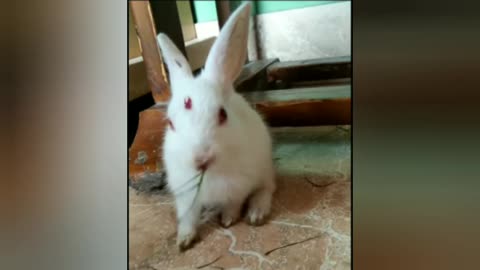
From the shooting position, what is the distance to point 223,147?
0.70 metres

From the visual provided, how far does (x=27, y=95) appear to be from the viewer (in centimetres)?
83

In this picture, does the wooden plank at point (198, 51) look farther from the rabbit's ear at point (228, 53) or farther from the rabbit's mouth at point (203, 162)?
the rabbit's mouth at point (203, 162)

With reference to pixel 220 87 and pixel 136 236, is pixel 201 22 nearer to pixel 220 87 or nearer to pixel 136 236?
pixel 220 87

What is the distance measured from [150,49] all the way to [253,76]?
0.19 metres

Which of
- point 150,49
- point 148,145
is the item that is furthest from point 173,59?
point 148,145

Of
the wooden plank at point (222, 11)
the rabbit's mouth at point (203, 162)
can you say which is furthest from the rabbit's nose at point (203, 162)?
the wooden plank at point (222, 11)

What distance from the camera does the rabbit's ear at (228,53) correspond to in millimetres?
716

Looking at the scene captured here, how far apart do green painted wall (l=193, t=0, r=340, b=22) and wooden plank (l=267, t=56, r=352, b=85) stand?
10 centimetres

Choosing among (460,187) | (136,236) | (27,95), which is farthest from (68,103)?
(460,187)

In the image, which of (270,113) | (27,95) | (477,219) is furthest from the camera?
(27,95)

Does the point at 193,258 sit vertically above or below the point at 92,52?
below

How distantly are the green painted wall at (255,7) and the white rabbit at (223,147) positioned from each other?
4 centimetres

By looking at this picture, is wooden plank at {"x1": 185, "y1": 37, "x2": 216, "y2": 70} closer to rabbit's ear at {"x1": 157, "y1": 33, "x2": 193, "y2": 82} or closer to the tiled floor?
rabbit's ear at {"x1": 157, "y1": 33, "x2": 193, "y2": 82}

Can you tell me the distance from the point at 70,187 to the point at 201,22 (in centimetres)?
38
